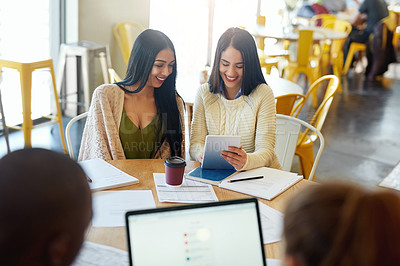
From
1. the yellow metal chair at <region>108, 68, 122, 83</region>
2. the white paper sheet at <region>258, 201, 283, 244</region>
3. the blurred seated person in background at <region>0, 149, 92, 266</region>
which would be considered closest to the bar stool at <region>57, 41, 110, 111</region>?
the yellow metal chair at <region>108, 68, 122, 83</region>

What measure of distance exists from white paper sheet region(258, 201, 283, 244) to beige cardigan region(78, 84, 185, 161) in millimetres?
760

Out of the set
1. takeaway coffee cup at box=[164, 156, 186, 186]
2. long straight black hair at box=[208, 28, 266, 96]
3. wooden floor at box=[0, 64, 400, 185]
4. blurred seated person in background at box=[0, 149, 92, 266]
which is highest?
long straight black hair at box=[208, 28, 266, 96]

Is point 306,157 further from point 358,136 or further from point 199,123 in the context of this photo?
point 358,136

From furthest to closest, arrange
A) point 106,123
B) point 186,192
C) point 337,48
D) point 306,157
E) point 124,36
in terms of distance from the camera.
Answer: point 337,48, point 124,36, point 306,157, point 106,123, point 186,192

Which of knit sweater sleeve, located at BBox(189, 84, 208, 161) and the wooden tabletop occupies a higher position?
knit sweater sleeve, located at BBox(189, 84, 208, 161)

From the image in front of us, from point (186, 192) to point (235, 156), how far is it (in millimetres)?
273

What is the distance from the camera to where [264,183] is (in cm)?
165

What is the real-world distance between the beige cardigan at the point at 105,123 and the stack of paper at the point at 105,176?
22cm

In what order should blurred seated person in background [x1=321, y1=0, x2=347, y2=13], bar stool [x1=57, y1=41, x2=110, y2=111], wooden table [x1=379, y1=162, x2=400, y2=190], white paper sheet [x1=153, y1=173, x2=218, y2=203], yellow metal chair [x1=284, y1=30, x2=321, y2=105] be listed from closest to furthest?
white paper sheet [x1=153, y1=173, x2=218, y2=203] → wooden table [x1=379, y1=162, x2=400, y2=190] → bar stool [x1=57, y1=41, x2=110, y2=111] → yellow metal chair [x1=284, y1=30, x2=321, y2=105] → blurred seated person in background [x1=321, y1=0, x2=347, y2=13]

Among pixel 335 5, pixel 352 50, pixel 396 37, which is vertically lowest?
pixel 352 50

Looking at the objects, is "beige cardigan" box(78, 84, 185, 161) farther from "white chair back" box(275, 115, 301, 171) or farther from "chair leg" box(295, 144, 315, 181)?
"chair leg" box(295, 144, 315, 181)

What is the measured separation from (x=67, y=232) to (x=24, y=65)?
278 cm

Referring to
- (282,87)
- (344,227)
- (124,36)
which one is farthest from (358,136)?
(344,227)

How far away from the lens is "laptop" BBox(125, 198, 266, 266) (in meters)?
0.93
